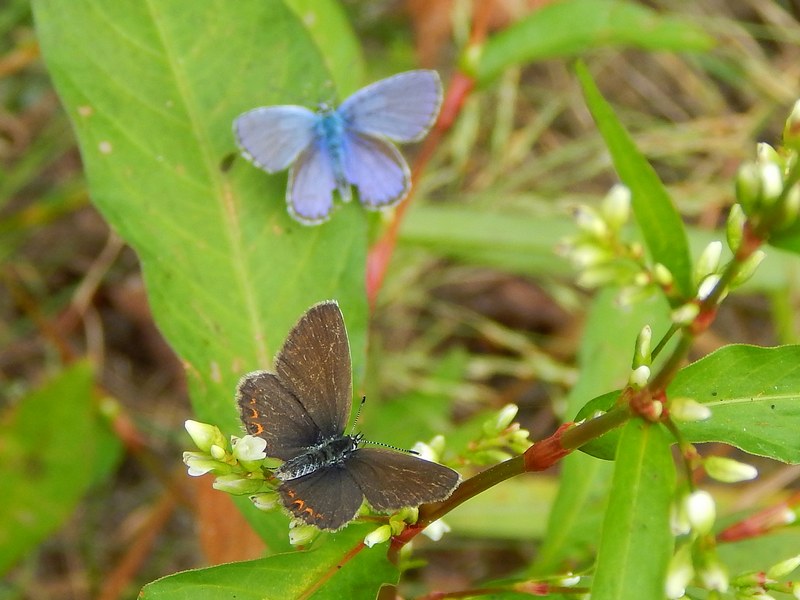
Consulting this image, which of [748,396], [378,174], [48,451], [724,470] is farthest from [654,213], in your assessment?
[48,451]

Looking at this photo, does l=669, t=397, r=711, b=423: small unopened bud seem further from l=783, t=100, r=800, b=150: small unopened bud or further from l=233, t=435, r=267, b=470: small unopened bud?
l=233, t=435, r=267, b=470: small unopened bud

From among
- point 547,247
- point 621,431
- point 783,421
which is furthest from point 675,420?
point 547,247

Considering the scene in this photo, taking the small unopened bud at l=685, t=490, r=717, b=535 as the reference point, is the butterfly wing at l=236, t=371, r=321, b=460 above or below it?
above

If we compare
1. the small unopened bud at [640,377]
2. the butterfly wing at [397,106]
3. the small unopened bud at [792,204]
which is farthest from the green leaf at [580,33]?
the small unopened bud at [792,204]

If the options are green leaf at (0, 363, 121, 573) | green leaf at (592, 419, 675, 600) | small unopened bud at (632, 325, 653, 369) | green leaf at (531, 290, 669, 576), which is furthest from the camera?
green leaf at (0, 363, 121, 573)

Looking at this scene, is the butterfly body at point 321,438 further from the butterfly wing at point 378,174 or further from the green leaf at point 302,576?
the butterfly wing at point 378,174

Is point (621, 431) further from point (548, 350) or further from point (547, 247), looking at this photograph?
point (548, 350)

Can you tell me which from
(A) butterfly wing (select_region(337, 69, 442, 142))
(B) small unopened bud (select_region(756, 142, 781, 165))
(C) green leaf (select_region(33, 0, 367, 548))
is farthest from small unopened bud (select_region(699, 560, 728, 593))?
(A) butterfly wing (select_region(337, 69, 442, 142))

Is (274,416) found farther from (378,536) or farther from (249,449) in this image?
(378,536)
